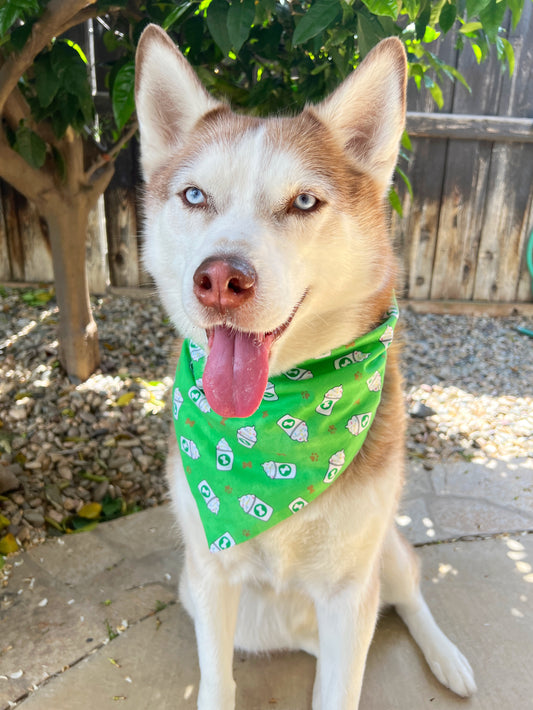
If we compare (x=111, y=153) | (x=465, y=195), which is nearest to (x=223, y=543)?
(x=111, y=153)

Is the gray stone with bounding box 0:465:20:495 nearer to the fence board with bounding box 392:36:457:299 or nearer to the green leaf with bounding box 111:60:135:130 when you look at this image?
the green leaf with bounding box 111:60:135:130

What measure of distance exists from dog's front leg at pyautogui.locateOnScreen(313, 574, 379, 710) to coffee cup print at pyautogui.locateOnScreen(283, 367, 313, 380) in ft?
Result: 1.94

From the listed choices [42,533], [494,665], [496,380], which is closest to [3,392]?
[42,533]

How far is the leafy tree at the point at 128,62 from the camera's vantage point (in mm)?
1687

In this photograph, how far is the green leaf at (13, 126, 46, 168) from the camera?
2469 millimetres

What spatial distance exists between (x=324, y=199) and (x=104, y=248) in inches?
129

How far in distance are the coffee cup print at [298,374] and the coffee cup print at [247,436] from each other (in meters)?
0.18

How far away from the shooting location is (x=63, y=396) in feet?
10.7

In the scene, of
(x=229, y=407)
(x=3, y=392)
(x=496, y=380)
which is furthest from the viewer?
(x=496, y=380)

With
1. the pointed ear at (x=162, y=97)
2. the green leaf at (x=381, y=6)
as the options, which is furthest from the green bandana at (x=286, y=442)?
the green leaf at (x=381, y=6)

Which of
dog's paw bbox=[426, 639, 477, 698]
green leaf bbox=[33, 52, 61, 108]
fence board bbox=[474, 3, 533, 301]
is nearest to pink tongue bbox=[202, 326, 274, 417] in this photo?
dog's paw bbox=[426, 639, 477, 698]

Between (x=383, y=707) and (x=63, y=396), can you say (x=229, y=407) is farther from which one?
(x=63, y=396)

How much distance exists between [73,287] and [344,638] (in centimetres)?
242

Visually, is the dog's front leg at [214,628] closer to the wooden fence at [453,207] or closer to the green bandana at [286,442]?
the green bandana at [286,442]
